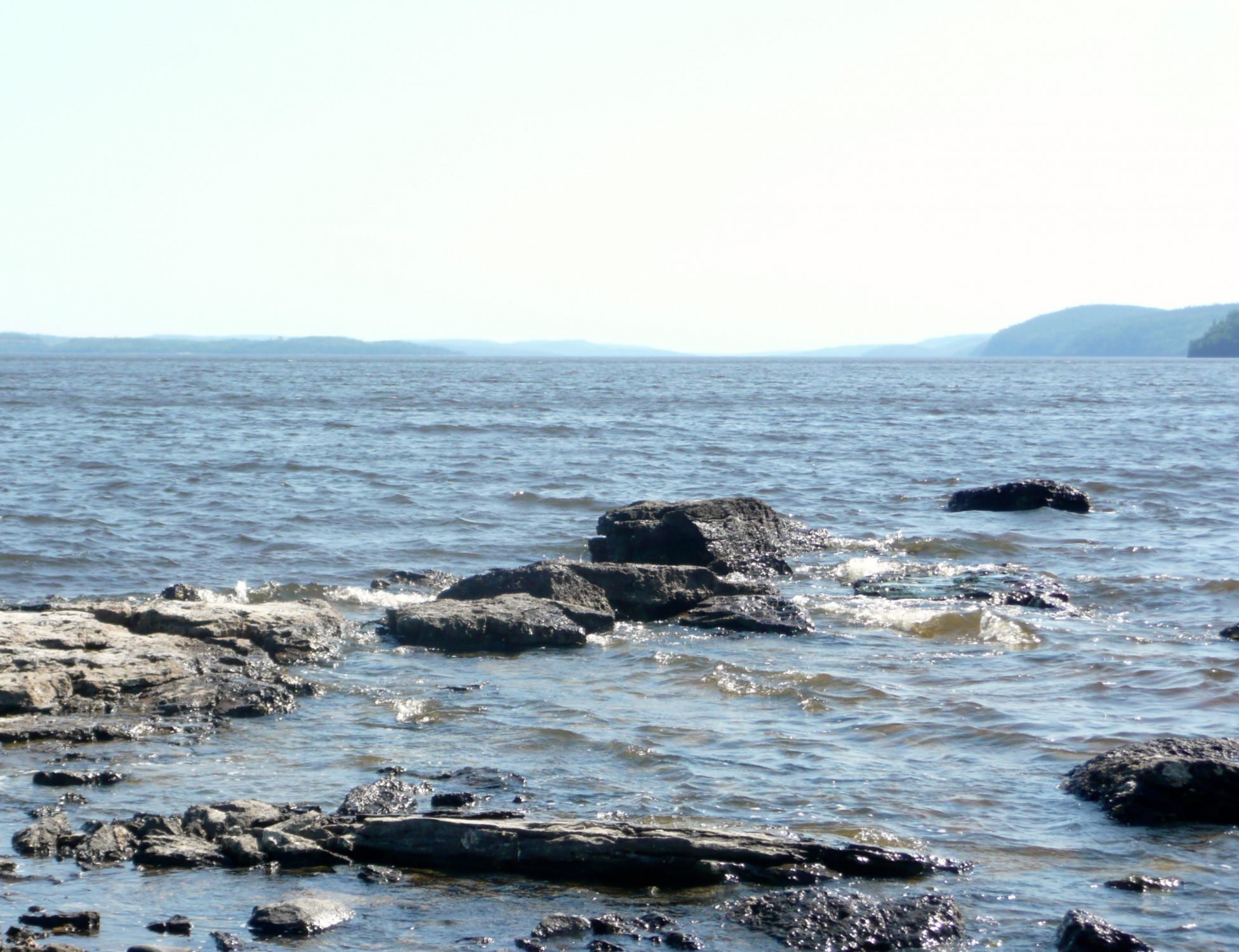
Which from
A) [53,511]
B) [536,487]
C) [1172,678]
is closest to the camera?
[1172,678]

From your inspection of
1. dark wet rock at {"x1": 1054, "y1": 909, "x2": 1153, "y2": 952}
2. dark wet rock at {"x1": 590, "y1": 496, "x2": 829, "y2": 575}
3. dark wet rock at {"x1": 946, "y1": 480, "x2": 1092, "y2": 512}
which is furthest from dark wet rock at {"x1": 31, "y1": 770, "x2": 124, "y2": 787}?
dark wet rock at {"x1": 946, "y1": 480, "x2": 1092, "y2": 512}

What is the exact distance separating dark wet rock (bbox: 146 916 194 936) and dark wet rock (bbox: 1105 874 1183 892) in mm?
5038

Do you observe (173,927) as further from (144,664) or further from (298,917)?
(144,664)

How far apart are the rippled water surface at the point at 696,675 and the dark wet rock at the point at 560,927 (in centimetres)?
14

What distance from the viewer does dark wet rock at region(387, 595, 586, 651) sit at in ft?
44.7

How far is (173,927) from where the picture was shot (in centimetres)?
638

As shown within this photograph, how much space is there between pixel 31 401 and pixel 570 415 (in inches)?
1078

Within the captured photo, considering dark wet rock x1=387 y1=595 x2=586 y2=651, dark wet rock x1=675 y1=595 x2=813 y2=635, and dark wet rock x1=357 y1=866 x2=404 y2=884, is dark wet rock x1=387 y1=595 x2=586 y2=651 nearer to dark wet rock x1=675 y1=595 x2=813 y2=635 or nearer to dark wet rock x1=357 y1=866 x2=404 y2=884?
dark wet rock x1=675 y1=595 x2=813 y2=635

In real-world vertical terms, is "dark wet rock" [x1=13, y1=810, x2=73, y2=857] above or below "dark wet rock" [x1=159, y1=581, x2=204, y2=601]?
above

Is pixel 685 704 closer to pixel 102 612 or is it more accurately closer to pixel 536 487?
pixel 102 612

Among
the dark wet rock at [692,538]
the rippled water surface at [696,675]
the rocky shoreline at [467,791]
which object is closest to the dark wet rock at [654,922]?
the rocky shoreline at [467,791]

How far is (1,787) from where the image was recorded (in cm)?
863

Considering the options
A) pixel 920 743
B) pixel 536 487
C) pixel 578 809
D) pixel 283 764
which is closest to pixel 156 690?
pixel 283 764

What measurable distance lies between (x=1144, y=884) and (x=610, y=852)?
9.95 ft
